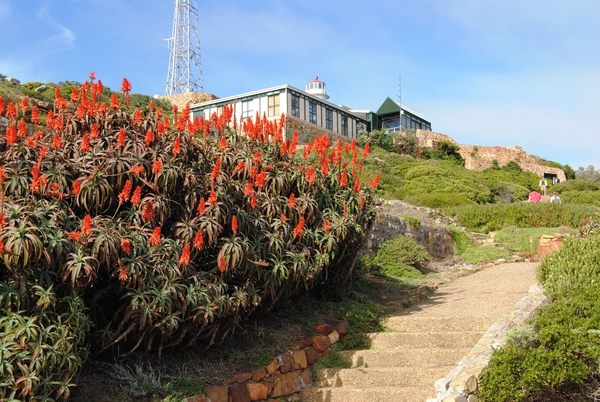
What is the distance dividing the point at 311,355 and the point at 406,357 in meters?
1.28

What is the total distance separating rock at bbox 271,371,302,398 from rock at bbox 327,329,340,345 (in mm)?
908

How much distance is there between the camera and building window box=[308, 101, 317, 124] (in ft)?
124

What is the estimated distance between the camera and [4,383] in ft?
14.8

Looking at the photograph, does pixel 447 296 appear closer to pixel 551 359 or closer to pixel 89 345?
pixel 551 359

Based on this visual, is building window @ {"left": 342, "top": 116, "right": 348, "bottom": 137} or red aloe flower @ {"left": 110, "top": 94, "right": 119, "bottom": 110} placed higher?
building window @ {"left": 342, "top": 116, "right": 348, "bottom": 137}

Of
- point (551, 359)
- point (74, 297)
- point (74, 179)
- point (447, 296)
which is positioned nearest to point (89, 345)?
point (74, 297)

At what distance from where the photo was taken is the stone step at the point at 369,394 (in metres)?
6.81

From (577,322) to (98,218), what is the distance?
5.40 meters

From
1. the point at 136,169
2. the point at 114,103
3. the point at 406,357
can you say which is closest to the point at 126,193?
the point at 136,169

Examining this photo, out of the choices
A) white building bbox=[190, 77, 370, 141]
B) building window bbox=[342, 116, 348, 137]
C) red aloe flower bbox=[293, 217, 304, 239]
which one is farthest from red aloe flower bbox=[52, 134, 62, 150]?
building window bbox=[342, 116, 348, 137]

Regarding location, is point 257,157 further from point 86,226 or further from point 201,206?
point 86,226

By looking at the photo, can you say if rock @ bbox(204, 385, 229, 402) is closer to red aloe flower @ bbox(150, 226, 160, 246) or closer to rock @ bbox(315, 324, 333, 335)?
red aloe flower @ bbox(150, 226, 160, 246)

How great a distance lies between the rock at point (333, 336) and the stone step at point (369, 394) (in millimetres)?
966

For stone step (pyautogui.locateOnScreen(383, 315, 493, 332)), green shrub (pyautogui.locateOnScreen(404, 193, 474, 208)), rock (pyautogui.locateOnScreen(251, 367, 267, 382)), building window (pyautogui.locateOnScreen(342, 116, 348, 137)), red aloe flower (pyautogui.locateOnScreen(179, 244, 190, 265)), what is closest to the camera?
red aloe flower (pyautogui.locateOnScreen(179, 244, 190, 265))
